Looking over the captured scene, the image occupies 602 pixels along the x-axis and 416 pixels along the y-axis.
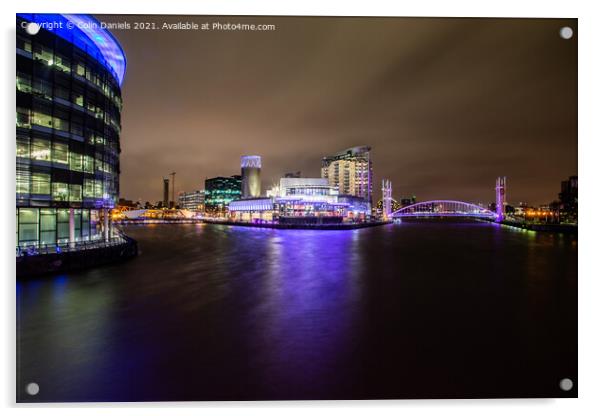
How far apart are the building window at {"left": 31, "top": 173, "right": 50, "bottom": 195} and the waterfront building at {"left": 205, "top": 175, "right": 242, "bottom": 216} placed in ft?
386

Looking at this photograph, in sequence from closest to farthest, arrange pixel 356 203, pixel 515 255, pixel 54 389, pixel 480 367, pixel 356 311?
pixel 54 389, pixel 480 367, pixel 356 311, pixel 515 255, pixel 356 203

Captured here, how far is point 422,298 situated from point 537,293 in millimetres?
4473

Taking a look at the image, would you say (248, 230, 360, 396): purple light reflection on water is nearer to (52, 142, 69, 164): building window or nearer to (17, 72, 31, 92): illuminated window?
(52, 142, 69, 164): building window

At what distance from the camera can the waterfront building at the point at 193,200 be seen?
149 meters

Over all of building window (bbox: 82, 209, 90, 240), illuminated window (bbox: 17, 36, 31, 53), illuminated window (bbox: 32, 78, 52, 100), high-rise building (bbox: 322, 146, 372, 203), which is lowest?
building window (bbox: 82, 209, 90, 240)

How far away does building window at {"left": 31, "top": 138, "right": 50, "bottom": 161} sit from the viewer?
10.5 meters

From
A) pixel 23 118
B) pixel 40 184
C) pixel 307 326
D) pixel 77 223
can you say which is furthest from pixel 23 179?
pixel 307 326

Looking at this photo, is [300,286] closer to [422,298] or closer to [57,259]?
[422,298]

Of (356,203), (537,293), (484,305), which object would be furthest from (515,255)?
(356,203)

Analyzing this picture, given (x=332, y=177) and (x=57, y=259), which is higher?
(x=332, y=177)

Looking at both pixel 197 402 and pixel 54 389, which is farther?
pixel 54 389

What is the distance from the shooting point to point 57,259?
429 inches

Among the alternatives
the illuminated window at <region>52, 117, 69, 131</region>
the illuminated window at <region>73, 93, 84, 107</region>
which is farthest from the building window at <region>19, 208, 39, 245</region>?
the illuminated window at <region>73, 93, 84, 107</region>

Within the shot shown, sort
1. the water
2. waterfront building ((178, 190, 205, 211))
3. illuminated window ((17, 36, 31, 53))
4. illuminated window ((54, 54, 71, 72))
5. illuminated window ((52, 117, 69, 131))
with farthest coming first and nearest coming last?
waterfront building ((178, 190, 205, 211)) → illuminated window ((52, 117, 69, 131)) → illuminated window ((54, 54, 71, 72)) → illuminated window ((17, 36, 31, 53)) → the water
